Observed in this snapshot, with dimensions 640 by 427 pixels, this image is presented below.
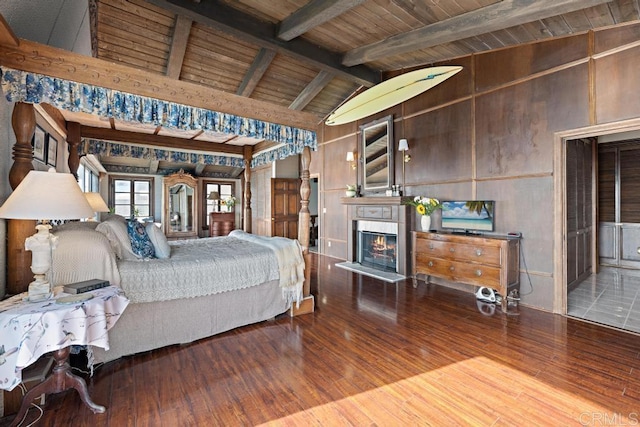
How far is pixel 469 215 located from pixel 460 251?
64cm

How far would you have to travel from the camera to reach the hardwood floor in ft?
5.89

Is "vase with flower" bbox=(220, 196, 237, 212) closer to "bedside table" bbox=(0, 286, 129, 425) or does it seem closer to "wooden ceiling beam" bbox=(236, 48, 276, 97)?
"wooden ceiling beam" bbox=(236, 48, 276, 97)

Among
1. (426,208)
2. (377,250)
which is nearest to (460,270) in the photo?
(426,208)

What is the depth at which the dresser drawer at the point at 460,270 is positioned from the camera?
3.67 m

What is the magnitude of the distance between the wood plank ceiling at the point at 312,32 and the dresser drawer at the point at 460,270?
2672 mm

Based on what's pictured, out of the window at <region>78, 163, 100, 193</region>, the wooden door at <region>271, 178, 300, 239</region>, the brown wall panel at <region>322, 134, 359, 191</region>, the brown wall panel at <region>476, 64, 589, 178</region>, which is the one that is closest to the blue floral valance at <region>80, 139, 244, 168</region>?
the window at <region>78, 163, 100, 193</region>

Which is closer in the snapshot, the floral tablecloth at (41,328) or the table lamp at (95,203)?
the floral tablecloth at (41,328)

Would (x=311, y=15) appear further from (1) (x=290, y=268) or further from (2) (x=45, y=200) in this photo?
(2) (x=45, y=200)

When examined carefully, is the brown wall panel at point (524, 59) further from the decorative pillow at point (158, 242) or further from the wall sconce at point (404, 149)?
the decorative pillow at point (158, 242)

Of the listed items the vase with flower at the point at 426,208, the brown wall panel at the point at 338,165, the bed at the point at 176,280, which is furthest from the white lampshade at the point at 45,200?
the brown wall panel at the point at 338,165

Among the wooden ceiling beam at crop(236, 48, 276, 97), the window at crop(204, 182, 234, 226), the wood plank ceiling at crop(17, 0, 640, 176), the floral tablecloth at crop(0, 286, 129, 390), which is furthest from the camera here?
the window at crop(204, 182, 234, 226)

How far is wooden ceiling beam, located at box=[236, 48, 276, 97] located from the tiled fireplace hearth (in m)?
2.94

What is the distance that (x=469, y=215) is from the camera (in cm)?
429

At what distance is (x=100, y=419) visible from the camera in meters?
1.76
